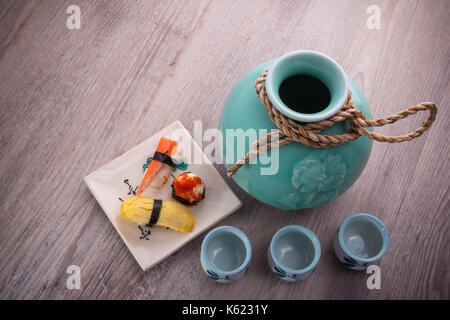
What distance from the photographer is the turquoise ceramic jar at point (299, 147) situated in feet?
1.60

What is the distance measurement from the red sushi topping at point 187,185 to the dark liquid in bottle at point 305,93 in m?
0.26

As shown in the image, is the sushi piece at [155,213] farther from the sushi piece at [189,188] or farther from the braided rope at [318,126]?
the braided rope at [318,126]

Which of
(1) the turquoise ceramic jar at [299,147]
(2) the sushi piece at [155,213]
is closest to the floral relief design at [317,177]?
(1) the turquoise ceramic jar at [299,147]

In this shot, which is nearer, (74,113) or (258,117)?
(258,117)

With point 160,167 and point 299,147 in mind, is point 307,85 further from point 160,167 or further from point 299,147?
point 160,167

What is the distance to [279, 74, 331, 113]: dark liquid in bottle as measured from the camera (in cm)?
53

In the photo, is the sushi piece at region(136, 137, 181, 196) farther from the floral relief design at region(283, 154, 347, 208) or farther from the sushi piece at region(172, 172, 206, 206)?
the floral relief design at region(283, 154, 347, 208)

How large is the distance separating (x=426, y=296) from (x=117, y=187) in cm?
71

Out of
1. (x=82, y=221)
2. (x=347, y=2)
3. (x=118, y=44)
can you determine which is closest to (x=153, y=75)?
(x=118, y=44)

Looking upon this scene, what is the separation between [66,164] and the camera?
811mm
